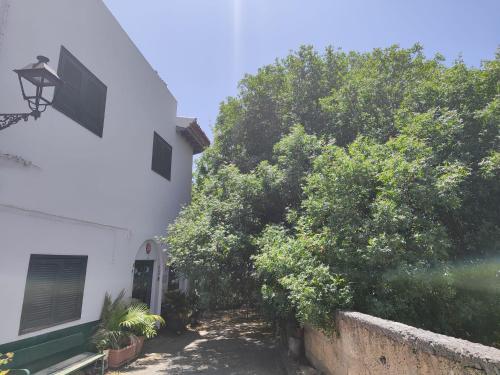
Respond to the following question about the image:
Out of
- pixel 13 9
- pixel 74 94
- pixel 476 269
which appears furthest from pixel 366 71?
pixel 13 9

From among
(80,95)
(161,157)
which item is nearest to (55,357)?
(80,95)

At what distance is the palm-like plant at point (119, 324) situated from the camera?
720 centimetres

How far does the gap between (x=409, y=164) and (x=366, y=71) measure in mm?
6940

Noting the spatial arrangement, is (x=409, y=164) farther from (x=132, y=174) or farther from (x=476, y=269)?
(x=132, y=174)

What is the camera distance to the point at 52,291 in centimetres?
629

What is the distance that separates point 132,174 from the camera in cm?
939

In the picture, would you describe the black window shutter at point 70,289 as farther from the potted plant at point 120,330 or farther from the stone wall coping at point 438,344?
the stone wall coping at point 438,344

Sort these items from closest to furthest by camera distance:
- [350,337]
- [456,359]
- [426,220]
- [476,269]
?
1. [456,359]
2. [350,337]
3. [426,220]
4. [476,269]

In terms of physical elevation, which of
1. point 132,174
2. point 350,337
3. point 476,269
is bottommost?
point 350,337

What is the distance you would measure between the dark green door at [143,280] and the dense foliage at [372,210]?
1.55 m

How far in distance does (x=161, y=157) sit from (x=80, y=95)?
4455 mm

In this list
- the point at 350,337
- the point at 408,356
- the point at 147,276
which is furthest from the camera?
the point at 147,276

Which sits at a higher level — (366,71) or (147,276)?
(366,71)

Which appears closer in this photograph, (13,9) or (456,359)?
(456,359)
